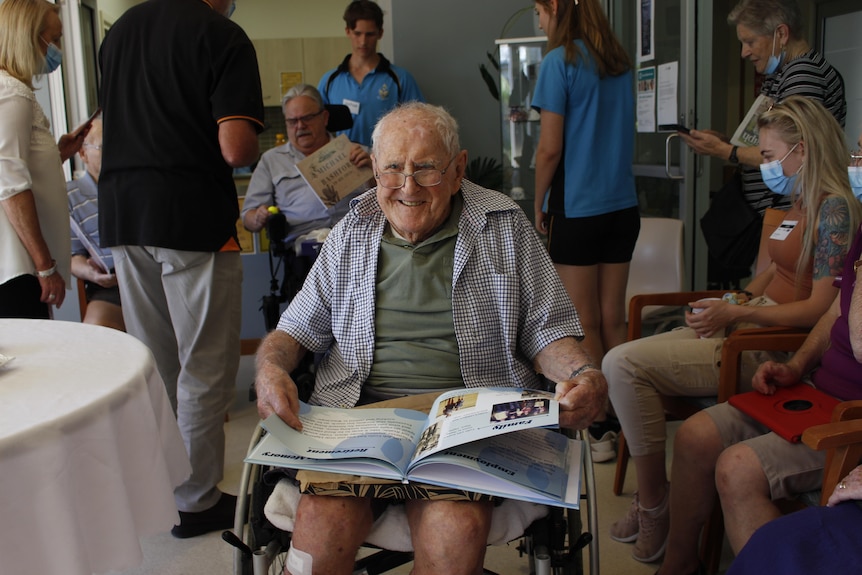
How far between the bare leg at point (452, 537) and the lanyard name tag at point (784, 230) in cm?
126

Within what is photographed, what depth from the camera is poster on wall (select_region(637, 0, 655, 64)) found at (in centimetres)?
416

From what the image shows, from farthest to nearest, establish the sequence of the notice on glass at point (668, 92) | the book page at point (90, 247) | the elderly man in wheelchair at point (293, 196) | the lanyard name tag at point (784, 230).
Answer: the notice on glass at point (668, 92), the elderly man in wheelchair at point (293, 196), the book page at point (90, 247), the lanyard name tag at point (784, 230)

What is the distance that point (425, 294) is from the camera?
68.9 inches

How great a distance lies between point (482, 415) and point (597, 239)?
1726 mm

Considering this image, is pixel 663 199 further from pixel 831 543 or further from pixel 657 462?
pixel 831 543

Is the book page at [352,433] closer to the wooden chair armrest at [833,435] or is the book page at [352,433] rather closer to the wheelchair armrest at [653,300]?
the wooden chair armrest at [833,435]

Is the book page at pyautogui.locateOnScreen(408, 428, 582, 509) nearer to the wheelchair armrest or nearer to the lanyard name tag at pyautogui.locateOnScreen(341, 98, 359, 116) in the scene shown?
the wheelchair armrest

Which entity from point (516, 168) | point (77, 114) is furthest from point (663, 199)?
point (77, 114)

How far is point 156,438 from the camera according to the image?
140cm

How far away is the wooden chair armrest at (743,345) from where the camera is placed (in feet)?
6.46

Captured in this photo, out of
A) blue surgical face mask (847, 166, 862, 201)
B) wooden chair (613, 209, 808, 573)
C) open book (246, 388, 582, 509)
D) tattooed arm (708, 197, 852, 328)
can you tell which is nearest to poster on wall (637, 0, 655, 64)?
tattooed arm (708, 197, 852, 328)

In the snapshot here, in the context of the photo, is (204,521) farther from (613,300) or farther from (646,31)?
(646,31)

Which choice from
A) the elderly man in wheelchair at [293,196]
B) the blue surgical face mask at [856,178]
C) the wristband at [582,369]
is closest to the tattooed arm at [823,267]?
the blue surgical face mask at [856,178]

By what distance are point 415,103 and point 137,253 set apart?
102 centimetres
